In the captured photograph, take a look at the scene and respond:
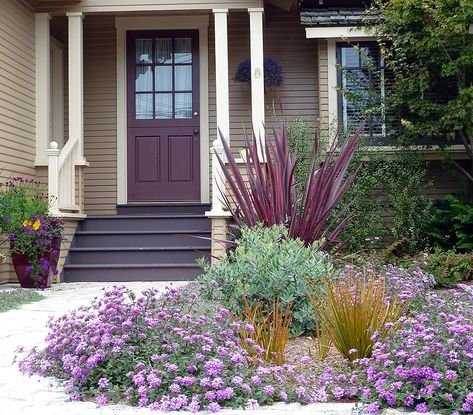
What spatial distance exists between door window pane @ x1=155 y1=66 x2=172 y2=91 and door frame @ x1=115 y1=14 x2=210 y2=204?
0.47 m

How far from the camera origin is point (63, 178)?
27.1 ft

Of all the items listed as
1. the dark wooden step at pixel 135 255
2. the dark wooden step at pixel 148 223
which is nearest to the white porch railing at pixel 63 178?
the dark wooden step at pixel 148 223

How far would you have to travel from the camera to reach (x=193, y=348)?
3.11 meters

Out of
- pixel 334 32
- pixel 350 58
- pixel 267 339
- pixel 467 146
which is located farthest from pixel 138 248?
pixel 267 339

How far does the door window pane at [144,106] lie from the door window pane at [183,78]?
451mm

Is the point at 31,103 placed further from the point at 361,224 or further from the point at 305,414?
the point at 305,414

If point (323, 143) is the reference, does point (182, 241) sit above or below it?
below

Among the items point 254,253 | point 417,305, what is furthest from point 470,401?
point 254,253

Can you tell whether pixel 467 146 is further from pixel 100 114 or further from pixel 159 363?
pixel 159 363

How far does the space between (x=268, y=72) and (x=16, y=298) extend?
490 centimetres

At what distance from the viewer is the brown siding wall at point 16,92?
7945mm

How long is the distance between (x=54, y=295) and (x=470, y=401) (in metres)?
4.95

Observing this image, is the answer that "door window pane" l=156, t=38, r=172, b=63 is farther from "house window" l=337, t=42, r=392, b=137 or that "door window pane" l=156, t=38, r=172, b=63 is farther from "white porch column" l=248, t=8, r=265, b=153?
"house window" l=337, t=42, r=392, b=137

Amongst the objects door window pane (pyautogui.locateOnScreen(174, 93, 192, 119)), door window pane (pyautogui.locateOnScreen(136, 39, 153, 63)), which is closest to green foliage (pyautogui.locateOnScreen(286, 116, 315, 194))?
door window pane (pyautogui.locateOnScreen(174, 93, 192, 119))
